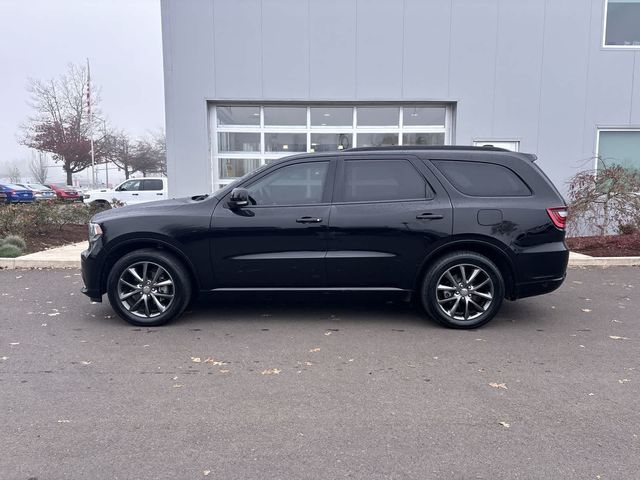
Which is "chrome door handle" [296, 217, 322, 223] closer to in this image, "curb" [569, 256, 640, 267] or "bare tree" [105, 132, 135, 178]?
"curb" [569, 256, 640, 267]

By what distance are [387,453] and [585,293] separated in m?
5.25

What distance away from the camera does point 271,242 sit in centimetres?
526

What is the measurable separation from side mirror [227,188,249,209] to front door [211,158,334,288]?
0.18 feet

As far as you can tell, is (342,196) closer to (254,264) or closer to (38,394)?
(254,264)

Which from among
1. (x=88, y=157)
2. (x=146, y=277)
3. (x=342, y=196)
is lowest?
(x=146, y=277)

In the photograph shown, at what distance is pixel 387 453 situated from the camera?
3.00 metres

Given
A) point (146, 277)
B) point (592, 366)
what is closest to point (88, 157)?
point (146, 277)

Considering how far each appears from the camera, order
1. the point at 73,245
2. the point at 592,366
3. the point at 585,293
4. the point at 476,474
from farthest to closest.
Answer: the point at 73,245, the point at 585,293, the point at 592,366, the point at 476,474

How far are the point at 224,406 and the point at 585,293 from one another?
5.65m

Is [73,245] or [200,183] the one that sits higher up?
[200,183]

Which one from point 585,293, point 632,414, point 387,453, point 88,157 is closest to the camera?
point 387,453

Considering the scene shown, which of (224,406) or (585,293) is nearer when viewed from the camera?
(224,406)

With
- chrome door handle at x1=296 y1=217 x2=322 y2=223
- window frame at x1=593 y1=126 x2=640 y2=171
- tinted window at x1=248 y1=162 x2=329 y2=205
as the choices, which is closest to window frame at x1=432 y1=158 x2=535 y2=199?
tinted window at x1=248 y1=162 x2=329 y2=205

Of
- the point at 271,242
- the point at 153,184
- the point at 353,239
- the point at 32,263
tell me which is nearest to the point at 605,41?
the point at 353,239
